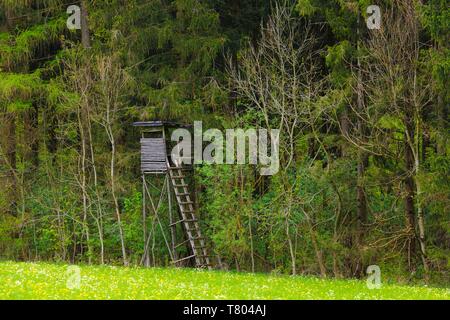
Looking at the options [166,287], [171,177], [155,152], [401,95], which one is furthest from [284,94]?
[166,287]

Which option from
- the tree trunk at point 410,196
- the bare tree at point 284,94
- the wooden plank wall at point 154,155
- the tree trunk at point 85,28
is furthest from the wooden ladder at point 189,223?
the tree trunk at point 85,28

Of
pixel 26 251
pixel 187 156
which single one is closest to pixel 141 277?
pixel 187 156

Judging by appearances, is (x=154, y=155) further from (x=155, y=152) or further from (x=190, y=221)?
(x=190, y=221)

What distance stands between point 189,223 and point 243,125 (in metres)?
4.17

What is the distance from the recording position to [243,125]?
30.7m

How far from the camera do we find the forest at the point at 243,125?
27.4m

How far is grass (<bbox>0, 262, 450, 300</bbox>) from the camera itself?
17.3 metres

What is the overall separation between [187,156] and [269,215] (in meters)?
4.15

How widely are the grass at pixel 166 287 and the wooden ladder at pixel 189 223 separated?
5124 mm

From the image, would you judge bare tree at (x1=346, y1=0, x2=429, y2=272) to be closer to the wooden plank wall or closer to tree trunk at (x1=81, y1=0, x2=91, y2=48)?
the wooden plank wall

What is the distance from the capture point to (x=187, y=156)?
31172 mm

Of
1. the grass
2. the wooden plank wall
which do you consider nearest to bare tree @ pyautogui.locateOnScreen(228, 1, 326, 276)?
the wooden plank wall

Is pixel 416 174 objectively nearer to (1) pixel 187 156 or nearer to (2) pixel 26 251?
(1) pixel 187 156

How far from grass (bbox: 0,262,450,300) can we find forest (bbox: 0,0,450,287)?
6076mm
